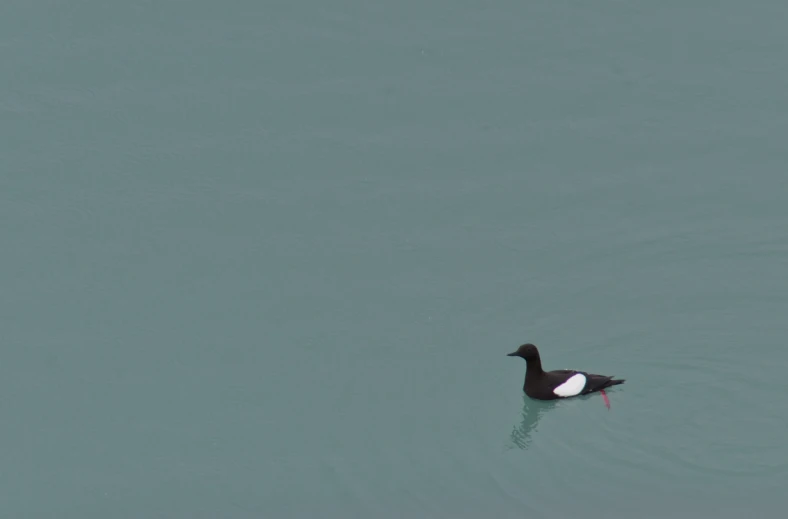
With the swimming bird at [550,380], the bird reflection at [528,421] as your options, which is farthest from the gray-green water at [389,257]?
the swimming bird at [550,380]

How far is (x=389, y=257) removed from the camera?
2347cm

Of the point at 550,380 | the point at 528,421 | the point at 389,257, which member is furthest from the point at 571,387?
the point at 389,257

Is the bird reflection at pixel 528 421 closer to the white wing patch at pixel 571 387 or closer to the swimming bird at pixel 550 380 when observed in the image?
the swimming bird at pixel 550 380

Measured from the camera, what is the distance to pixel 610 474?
19281mm

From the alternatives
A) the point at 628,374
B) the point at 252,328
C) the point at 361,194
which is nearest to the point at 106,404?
the point at 252,328

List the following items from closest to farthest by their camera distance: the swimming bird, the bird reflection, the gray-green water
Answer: the gray-green water, the bird reflection, the swimming bird

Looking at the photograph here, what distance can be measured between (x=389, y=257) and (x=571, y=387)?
431 cm

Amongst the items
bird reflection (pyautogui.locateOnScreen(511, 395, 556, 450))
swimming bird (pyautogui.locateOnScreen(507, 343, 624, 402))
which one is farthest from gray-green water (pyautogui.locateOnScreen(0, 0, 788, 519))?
swimming bird (pyautogui.locateOnScreen(507, 343, 624, 402))

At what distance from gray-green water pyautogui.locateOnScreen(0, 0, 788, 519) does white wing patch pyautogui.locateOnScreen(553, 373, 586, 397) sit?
8.7 inches

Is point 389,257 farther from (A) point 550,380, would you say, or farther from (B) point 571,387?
(B) point 571,387

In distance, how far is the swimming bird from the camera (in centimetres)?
2097

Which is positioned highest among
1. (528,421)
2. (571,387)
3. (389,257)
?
(389,257)

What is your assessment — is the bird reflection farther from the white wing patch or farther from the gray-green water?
the white wing patch

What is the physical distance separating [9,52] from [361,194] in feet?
27.9
